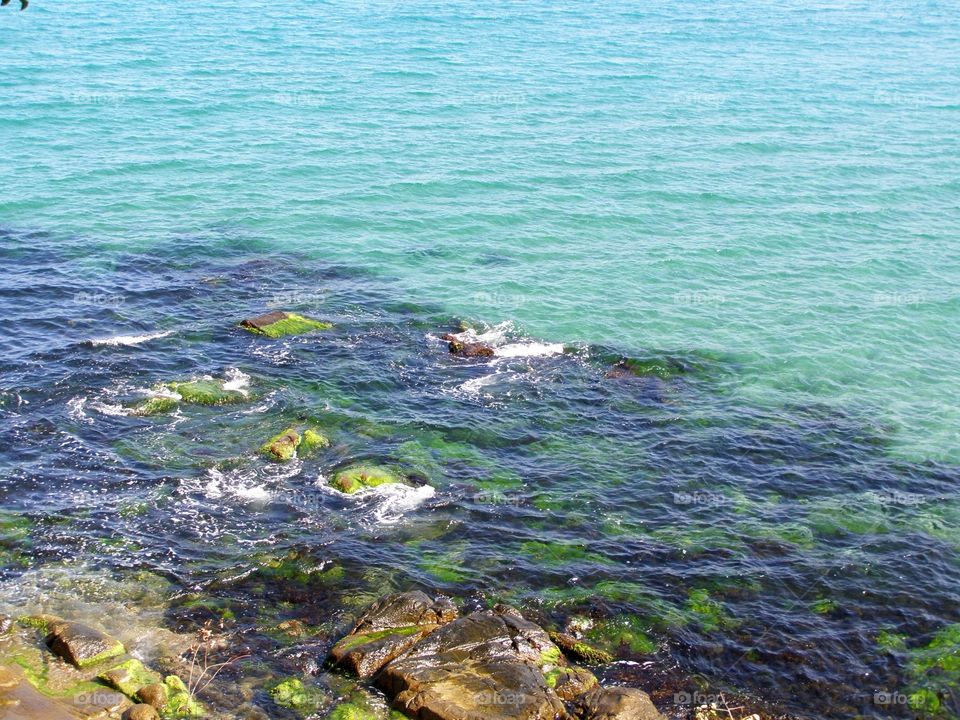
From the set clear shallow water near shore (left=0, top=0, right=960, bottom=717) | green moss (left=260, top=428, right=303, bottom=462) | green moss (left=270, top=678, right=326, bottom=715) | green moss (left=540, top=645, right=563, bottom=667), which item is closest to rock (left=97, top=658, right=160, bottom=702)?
green moss (left=270, top=678, right=326, bottom=715)

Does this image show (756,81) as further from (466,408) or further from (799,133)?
(466,408)

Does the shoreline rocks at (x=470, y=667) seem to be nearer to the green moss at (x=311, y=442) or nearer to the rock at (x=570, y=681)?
the rock at (x=570, y=681)

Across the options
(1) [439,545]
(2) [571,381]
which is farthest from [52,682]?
(2) [571,381]

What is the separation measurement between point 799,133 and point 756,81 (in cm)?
1796

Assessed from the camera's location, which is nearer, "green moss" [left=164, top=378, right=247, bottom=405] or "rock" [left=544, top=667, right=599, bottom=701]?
"rock" [left=544, top=667, right=599, bottom=701]

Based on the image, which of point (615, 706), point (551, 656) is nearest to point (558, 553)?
point (551, 656)

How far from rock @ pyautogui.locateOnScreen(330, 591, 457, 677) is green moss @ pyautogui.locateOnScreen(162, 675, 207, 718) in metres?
3.59

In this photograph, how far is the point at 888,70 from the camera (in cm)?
9712

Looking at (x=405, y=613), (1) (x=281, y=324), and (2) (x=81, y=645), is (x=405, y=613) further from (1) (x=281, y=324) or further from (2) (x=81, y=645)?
(1) (x=281, y=324)

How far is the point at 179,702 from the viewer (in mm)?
22578

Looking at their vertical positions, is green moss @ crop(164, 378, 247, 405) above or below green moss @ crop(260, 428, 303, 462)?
above

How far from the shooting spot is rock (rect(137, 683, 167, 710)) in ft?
73.3

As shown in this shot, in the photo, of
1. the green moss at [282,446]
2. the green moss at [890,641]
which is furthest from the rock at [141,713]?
the green moss at [890,641]

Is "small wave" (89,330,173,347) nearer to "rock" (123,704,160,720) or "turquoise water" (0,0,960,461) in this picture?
"turquoise water" (0,0,960,461)
